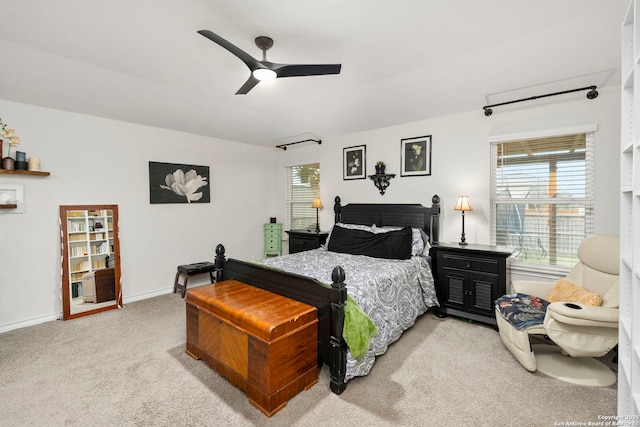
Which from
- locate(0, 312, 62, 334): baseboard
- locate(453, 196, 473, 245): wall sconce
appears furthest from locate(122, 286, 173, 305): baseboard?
locate(453, 196, 473, 245): wall sconce

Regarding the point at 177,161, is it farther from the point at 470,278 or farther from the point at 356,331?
the point at 470,278

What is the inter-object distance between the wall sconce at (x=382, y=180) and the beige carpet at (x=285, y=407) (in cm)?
215

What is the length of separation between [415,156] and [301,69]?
2450mm

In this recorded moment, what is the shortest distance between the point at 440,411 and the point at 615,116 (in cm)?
317

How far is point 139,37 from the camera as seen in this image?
2.36 m

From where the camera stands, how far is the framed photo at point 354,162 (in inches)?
180

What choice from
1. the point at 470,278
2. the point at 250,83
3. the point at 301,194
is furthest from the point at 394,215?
the point at 250,83

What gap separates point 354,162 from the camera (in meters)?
4.67

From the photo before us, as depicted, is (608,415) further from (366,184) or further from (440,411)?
(366,184)

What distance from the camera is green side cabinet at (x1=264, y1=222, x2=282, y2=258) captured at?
561 cm

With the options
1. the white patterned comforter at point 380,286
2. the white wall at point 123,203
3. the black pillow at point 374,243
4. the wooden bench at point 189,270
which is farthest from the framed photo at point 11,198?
the black pillow at point 374,243

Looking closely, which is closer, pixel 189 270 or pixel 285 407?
pixel 285 407

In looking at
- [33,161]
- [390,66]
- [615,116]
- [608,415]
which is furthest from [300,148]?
[608,415]

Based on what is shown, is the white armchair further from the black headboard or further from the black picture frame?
the black picture frame
